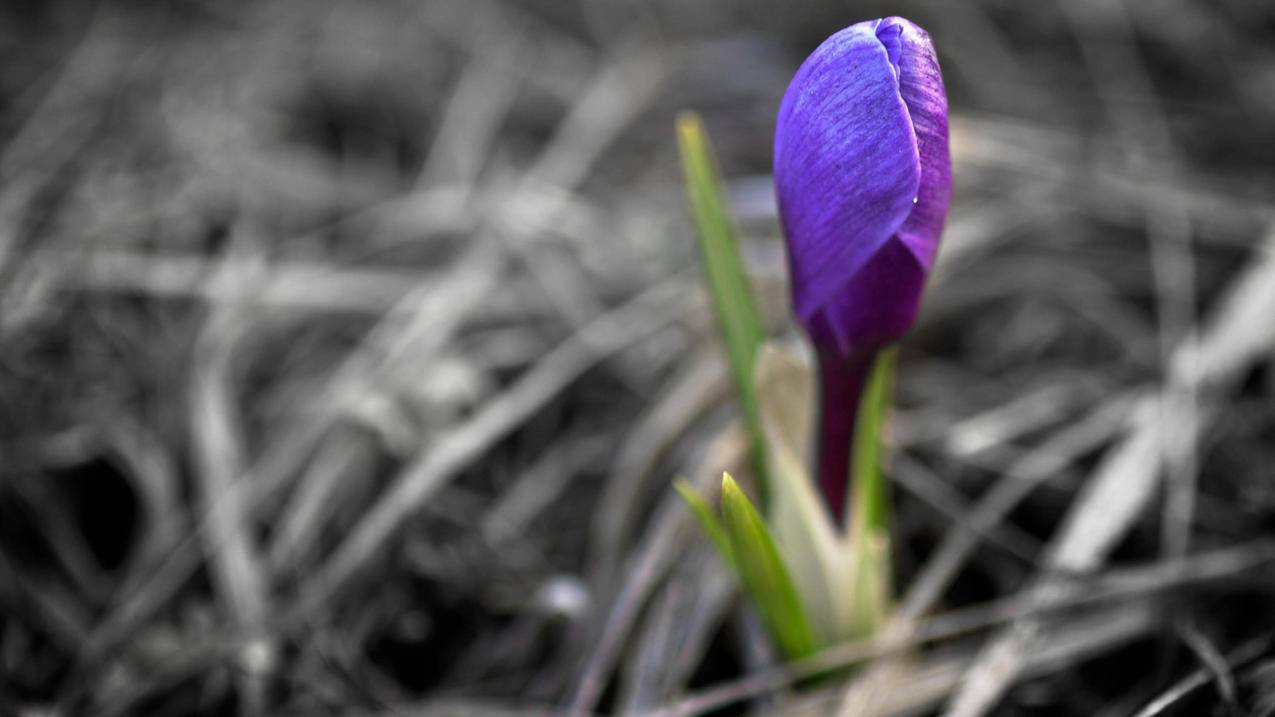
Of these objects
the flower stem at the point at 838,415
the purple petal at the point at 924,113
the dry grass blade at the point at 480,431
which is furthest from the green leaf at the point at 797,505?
the dry grass blade at the point at 480,431

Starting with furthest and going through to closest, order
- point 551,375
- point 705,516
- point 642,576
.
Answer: point 551,375 → point 642,576 → point 705,516

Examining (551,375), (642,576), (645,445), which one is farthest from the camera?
(551,375)

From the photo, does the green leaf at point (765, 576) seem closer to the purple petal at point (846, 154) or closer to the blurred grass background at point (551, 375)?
the blurred grass background at point (551, 375)

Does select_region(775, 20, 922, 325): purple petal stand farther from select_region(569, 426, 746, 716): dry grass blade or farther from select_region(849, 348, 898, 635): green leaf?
select_region(569, 426, 746, 716): dry grass blade

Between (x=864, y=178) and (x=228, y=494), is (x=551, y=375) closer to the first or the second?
(x=228, y=494)

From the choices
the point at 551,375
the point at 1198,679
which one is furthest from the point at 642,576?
the point at 1198,679

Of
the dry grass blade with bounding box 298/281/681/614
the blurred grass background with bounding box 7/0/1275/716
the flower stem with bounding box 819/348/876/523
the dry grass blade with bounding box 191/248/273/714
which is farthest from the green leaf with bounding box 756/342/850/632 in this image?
the dry grass blade with bounding box 191/248/273/714

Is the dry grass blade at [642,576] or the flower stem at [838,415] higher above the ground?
the flower stem at [838,415]
